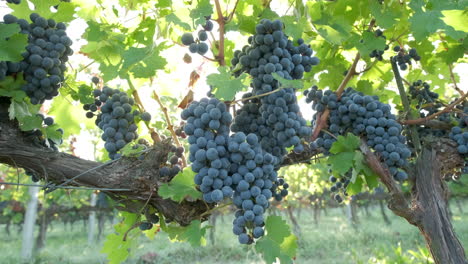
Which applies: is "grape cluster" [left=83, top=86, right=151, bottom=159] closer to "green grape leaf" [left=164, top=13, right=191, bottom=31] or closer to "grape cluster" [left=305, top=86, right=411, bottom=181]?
"green grape leaf" [left=164, top=13, right=191, bottom=31]

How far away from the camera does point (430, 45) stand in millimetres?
3068

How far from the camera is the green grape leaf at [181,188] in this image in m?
1.98

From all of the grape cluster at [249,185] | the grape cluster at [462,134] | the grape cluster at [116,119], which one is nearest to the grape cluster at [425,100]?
the grape cluster at [462,134]

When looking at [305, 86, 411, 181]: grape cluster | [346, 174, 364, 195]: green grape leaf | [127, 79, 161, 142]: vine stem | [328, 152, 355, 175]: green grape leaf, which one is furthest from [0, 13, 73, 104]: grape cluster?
[346, 174, 364, 195]: green grape leaf

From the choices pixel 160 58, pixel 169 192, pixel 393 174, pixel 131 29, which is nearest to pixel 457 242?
pixel 393 174

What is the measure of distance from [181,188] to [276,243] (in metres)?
0.60

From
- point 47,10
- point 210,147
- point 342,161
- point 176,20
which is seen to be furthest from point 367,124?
point 47,10

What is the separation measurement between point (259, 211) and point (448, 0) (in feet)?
5.54

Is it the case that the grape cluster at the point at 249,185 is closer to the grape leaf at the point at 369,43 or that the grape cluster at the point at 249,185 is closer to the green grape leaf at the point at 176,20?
the green grape leaf at the point at 176,20

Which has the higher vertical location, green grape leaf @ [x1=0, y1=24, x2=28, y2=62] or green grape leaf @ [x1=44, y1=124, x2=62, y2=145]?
green grape leaf @ [x1=0, y1=24, x2=28, y2=62]

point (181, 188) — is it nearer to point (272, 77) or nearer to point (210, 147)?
point (210, 147)

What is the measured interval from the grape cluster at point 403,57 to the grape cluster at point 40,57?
2.53 metres

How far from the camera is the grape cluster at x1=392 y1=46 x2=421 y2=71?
9.58ft

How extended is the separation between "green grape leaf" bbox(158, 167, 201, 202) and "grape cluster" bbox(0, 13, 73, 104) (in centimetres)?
95
